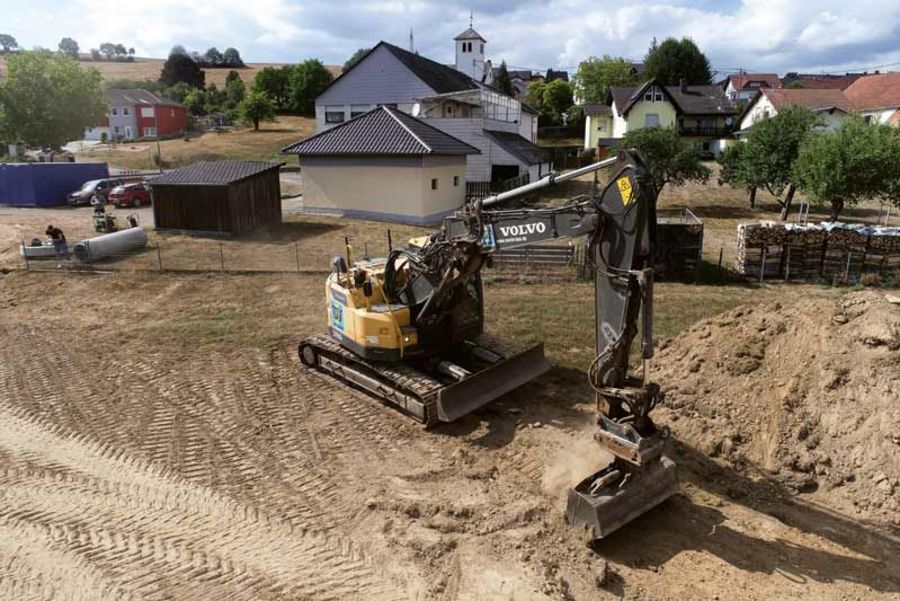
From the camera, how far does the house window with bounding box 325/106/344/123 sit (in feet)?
148

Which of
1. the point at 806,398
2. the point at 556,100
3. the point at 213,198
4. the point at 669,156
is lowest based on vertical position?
the point at 806,398

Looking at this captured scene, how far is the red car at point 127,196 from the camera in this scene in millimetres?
33219

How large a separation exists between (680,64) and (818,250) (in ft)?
227

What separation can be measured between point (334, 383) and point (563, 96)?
78.0m

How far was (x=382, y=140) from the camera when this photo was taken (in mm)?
28625

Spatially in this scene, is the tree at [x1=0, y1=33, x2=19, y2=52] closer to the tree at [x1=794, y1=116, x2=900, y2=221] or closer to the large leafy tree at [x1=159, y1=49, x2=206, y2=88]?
the large leafy tree at [x1=159, y1=49, x2=206, y2=88]

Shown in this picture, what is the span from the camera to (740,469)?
27.5ft

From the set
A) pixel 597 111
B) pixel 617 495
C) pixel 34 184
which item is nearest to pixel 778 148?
pixel 617 495

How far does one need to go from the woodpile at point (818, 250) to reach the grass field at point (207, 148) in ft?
147

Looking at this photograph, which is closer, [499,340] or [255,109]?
[499,340]

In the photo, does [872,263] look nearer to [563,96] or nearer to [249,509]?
[249,509]

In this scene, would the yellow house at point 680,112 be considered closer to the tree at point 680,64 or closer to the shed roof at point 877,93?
the shed roof at point 877,93

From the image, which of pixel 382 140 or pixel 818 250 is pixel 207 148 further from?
pixel 818 250

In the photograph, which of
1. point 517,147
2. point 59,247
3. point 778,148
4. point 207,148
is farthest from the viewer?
point 207,148
